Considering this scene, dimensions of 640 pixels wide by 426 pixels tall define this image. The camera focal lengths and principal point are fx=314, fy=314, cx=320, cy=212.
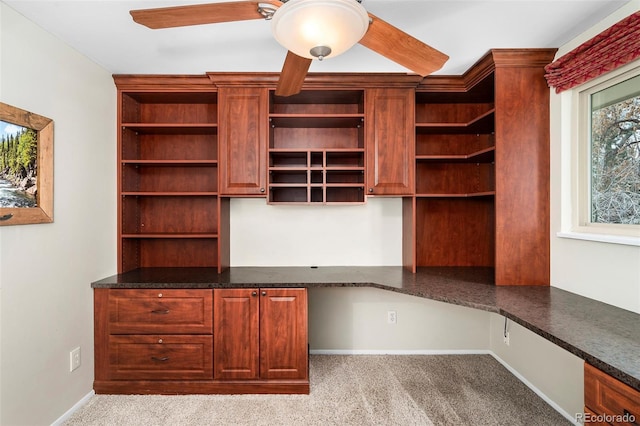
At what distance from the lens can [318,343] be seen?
2.83m

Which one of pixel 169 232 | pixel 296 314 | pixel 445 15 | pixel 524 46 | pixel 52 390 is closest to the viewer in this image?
pixel 445 15

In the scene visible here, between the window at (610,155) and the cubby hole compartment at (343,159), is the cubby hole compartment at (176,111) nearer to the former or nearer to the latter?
the cubby hole compartment at (343,159)

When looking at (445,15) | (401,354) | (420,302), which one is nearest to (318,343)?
(401,354)

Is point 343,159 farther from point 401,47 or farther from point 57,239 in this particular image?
point 57,239

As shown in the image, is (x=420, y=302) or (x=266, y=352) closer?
(x=266, y=352)

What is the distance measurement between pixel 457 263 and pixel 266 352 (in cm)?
179

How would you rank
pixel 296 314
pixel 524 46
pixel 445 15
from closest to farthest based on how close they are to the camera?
pixel 445 15, pixel 524 46, pixel 296 314

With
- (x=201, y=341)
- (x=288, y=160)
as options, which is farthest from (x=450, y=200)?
(x=201, y=341)

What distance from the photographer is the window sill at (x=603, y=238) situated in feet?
5.15

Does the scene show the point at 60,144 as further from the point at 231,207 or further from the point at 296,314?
the point at 296,314

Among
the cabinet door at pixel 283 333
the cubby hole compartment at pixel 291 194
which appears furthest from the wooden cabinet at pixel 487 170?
the cabinet door at pixel 283 333

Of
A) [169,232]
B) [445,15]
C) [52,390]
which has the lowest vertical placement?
[52,390]

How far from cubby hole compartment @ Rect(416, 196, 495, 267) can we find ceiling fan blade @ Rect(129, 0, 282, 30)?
213 centimetres

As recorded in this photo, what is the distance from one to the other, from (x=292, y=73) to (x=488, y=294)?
1704mm
